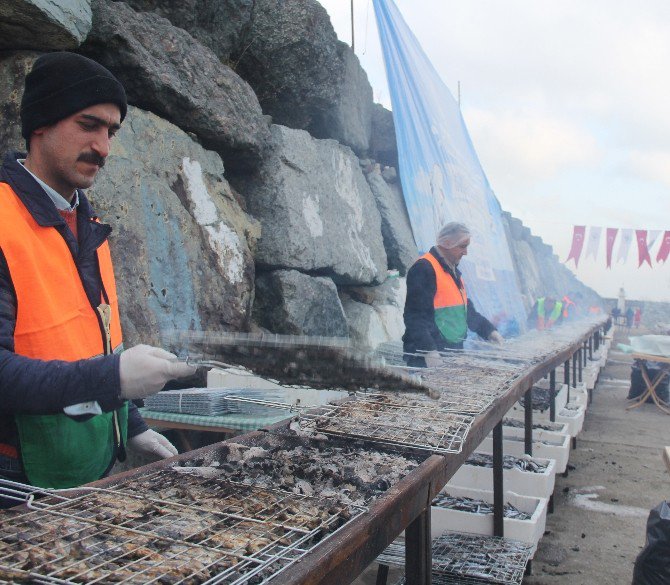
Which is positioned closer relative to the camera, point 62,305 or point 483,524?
point 62,305

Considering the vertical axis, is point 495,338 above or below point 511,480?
above

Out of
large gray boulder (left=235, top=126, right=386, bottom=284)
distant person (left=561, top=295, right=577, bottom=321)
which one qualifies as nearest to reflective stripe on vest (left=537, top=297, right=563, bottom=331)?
distant person (left=561, top=295, right=577, bottom=321)

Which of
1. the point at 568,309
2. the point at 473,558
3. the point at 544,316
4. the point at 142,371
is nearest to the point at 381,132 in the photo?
the point at 473,558

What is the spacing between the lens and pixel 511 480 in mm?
4320

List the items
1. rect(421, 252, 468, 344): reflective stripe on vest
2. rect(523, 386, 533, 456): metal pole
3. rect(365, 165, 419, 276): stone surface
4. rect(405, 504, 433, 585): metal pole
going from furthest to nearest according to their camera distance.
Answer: rect(365, 165, 419, 276): stone surface < rect(421, 252, 468, 344): reflective stripe on vest < rect(523, 386, 533, 456): metal pole < rect(405, 504, 433, 585): metal pole

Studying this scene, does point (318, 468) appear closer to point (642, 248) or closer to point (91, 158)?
point (91, 158)

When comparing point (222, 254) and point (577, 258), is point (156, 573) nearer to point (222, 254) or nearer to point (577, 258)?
point (222, 254)

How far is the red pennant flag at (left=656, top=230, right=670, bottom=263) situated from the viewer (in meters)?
22.3

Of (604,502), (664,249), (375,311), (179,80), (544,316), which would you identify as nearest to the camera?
(179,80)

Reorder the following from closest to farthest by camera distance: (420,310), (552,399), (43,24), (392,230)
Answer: (43,24) < (420,310) < (552,399) < (392,230)

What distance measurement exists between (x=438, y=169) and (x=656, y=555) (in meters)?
7.27

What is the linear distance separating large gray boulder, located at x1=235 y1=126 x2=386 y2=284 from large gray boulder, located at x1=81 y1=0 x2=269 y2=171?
367 millimetres

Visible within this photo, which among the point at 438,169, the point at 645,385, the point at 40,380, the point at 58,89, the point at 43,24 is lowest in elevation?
the point at 645,385

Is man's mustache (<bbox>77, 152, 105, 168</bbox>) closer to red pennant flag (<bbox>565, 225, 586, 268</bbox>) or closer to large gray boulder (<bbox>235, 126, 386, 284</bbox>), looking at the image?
large gray boulder (<bbox>235, 126, 386, 284</bbox>)
